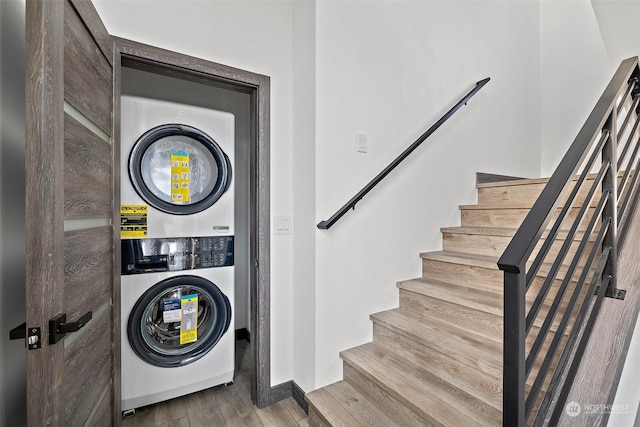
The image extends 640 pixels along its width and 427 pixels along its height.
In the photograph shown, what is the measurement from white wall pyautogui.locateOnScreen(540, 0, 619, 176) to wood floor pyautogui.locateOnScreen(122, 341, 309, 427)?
10.9 ft

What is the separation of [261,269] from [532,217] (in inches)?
55.4

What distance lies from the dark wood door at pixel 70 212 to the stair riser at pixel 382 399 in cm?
122

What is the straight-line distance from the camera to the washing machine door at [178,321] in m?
1.71

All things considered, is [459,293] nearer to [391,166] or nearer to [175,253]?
[391,166]

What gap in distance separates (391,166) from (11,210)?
5.79 feet

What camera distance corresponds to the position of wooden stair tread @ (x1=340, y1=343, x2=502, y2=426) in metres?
1.18

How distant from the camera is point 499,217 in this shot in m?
2.08

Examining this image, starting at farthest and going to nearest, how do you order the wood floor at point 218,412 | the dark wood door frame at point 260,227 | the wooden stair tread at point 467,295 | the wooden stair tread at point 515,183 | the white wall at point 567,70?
the white wall at point 567,70 < the wooden stair tread at point 515,183 < the dark wood door frame at point 260,227 < the wood floor at point 218,412 < the wooden stair tread at point 467,295

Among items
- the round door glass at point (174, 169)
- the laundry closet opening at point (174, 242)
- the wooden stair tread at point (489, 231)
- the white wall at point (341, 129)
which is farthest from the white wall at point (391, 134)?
the round door glass at point (174, 169)

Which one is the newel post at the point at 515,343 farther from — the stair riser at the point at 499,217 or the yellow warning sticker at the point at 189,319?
the yellow warning sticker at the point at 189,319

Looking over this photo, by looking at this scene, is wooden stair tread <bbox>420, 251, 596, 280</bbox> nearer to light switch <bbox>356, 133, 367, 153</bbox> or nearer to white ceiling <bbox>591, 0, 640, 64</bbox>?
light switch <bbox>356, 133, 367, 153</bbox>

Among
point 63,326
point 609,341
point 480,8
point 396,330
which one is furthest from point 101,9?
point 480,8

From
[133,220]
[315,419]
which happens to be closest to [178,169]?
[133,220]

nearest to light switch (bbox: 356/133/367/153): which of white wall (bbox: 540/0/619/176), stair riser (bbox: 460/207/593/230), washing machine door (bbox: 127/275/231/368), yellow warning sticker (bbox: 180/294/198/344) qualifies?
stair riser (bbox: 460/207/593/230)
